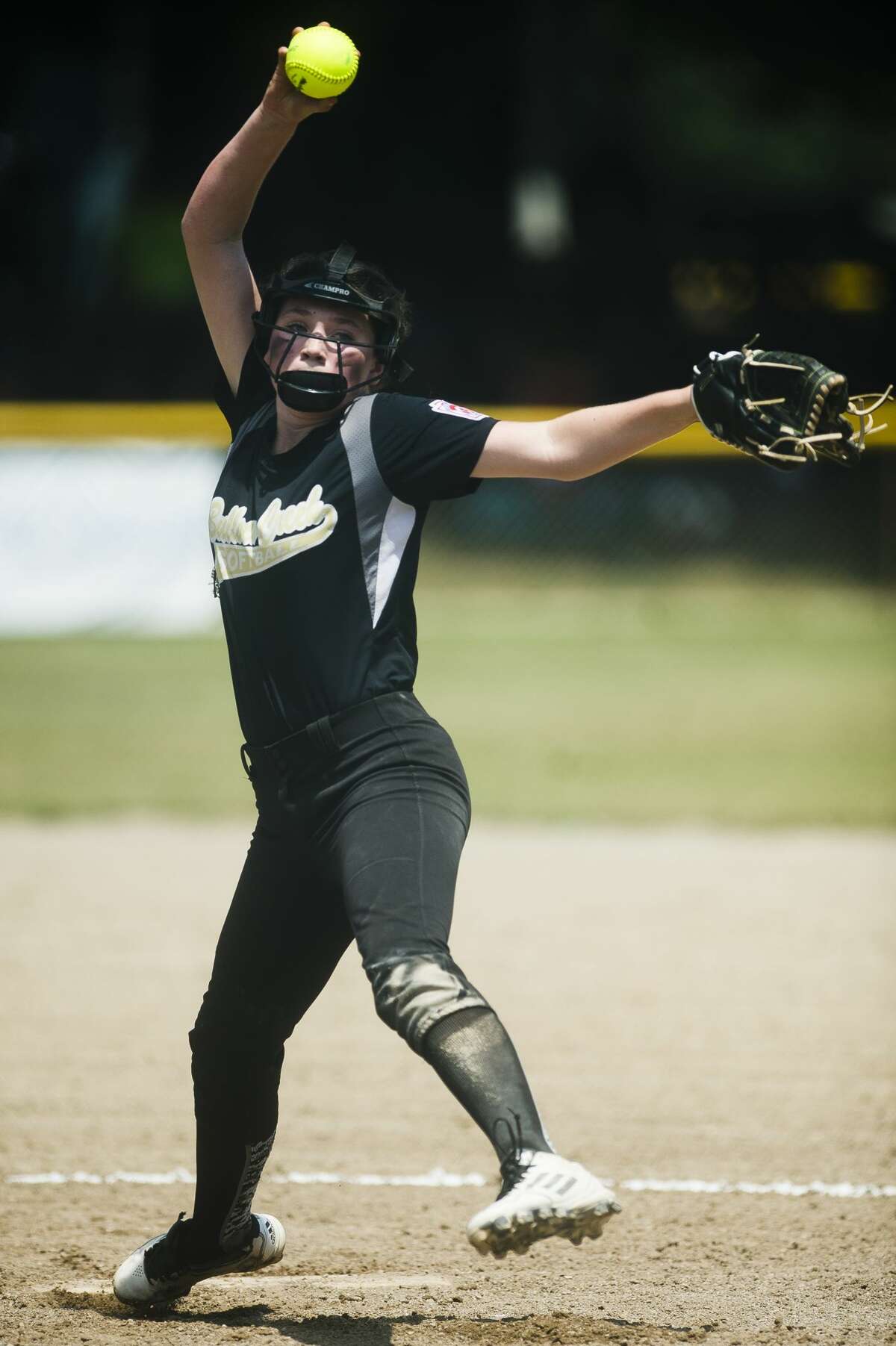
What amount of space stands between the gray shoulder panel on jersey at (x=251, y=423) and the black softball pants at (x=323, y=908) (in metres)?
0.61

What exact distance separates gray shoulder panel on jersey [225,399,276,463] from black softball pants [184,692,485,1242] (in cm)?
61

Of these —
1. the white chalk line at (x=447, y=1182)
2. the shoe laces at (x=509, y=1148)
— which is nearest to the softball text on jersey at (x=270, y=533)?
the shoe laces at (x=509, y=1148)

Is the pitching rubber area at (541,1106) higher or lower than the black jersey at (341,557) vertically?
lower

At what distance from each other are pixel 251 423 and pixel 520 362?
17.3 m

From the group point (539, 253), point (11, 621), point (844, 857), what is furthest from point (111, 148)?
point (844, 857)

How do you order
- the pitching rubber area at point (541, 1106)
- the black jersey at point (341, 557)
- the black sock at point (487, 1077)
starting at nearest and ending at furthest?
the black sock at point (487, 1077), the black jersey at point (341, 557), the pitching rubber area at point (541, 1106)

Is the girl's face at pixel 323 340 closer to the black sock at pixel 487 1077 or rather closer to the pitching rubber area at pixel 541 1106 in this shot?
the black sock at pixel 487 1077

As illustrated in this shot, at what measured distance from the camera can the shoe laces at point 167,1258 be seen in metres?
3.25

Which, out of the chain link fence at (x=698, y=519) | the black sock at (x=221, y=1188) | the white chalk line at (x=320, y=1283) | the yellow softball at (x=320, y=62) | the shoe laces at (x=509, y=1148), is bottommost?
the white chalk line at (x=320, y=1283)

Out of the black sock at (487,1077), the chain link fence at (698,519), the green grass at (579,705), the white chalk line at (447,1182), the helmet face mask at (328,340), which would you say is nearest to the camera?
the black sock at (487,1077)

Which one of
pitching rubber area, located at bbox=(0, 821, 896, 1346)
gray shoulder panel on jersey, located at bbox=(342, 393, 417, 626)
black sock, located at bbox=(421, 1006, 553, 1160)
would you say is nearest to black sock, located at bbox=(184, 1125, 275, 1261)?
pitching rubber area, located at bbox=(0, 821, 896, 1346)

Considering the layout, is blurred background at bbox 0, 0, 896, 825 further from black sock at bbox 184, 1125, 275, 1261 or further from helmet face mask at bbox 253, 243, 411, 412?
helmet face mask at bbox 253, 243, 411, 412

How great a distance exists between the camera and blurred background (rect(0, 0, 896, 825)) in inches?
430

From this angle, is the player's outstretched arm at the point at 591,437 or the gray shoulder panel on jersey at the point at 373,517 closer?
the player's outstretched arm at the point at 591,437
